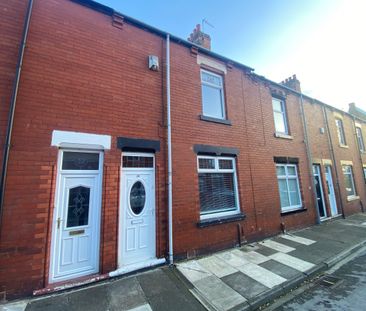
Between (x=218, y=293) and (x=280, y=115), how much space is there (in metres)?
8.24

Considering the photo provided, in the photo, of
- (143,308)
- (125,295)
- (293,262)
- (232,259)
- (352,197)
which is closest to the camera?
(143,308)

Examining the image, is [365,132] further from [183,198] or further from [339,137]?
[183,198]

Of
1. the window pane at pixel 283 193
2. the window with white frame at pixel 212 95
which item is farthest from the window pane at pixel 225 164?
the window pane at pixel 283 193

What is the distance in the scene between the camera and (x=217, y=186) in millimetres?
6383

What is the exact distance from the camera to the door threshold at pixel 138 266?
424cm

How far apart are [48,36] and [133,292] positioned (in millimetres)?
5709

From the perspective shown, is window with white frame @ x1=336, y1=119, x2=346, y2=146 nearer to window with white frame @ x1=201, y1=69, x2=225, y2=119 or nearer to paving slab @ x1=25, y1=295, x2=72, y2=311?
window with white frame @ x1=201, y1=69, x2=225, y2=119

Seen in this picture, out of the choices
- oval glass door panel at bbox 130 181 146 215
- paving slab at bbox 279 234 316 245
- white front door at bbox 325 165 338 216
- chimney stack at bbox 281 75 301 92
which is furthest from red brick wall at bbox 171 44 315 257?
chimney stack at bbox 281 75 301 92

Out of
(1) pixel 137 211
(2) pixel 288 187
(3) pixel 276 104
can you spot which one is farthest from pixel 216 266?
(3) pixel 276 104

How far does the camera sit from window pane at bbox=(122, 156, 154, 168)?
5013mm

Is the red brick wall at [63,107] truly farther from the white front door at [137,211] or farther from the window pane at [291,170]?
the window pane at [291,170]

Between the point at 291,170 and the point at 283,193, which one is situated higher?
the point at 291,170

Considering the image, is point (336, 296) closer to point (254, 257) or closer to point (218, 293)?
point (254, 257)

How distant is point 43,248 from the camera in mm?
3721
